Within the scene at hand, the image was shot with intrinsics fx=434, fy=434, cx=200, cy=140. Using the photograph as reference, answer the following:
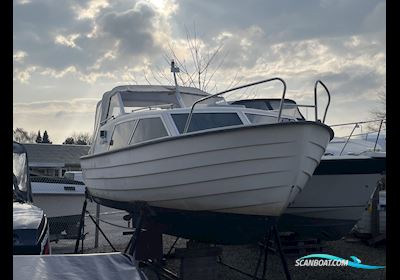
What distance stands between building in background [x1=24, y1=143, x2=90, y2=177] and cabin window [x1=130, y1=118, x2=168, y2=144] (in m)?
30.2

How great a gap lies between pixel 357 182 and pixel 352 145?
1480 millimetres

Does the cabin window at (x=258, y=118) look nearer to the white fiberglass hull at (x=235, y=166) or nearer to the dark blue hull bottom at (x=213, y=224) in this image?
the white fiberglass hull at (x=235, y=166)

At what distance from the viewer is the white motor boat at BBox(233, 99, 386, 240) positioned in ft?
24.4

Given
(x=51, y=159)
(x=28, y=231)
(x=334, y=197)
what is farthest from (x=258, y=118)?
(x=51, y=159)

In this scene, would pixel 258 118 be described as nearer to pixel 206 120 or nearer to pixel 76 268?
pixel 206 120

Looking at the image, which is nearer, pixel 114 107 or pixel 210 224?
pixel 210 224

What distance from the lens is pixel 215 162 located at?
5.01 metres

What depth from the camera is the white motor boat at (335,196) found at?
7.43m

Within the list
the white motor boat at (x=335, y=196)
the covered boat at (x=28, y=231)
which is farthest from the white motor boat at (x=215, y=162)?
the white motor boat at (x=335, y=196)

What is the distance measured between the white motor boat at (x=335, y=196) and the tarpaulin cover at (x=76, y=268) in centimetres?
543

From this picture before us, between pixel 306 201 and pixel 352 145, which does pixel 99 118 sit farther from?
pixel 352 145

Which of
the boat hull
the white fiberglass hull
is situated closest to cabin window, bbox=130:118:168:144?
the white fiberglass hull

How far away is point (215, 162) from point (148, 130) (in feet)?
4.45

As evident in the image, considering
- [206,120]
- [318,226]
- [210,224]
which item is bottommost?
[318,226]
